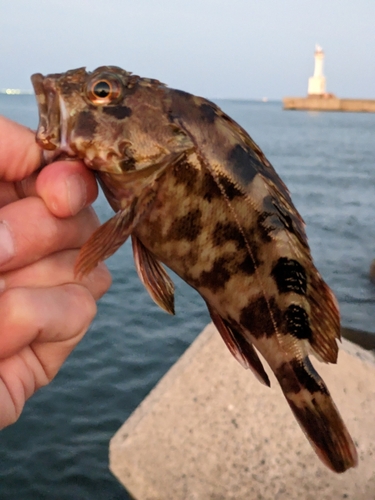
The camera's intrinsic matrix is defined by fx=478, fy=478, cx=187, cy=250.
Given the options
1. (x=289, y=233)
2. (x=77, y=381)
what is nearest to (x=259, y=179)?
(x=289, y=233)

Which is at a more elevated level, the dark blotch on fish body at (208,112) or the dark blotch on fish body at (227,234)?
the dark blotch on fish body at (208,112)

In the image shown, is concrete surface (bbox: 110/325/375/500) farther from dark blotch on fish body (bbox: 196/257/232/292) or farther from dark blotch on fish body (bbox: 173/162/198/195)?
dark blotch on fish body (bbox: 173/162/198/195)

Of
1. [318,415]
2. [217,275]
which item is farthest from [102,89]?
[318,415]

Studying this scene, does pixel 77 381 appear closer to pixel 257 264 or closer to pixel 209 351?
pixel 209 351

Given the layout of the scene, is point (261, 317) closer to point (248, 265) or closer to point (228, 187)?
point (248, 265)

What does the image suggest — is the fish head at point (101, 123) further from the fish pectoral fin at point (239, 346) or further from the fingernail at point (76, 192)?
the fish pectoral fin at point (239, 346)

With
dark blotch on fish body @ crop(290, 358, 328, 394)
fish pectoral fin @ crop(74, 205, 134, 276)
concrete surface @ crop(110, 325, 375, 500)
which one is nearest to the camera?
fish pectoral fin @ crop(74, 205, 134, 276)

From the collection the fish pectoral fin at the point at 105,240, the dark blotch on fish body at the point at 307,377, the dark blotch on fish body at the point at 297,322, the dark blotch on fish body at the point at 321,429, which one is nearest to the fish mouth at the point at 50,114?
the fish pectoral fin at the point at 105,240

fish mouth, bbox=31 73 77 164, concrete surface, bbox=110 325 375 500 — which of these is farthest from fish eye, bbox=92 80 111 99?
concrete surface, bbox=110 325 375 500
